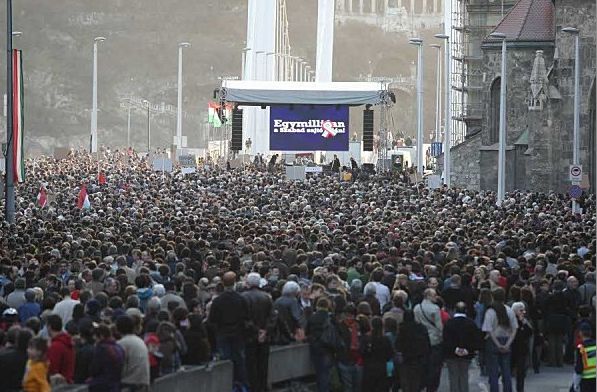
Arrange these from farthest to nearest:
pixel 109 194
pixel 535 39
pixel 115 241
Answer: pixel 535 39 → pixel 109 194 → pixel 115 241

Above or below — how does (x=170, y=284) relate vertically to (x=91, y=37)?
below

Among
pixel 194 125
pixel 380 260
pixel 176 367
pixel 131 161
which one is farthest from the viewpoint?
pixel 194 125

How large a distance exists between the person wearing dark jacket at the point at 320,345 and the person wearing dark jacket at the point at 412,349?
68 centimetres

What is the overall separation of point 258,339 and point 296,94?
149 feet

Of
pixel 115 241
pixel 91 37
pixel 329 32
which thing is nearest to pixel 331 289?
pixel 115 241

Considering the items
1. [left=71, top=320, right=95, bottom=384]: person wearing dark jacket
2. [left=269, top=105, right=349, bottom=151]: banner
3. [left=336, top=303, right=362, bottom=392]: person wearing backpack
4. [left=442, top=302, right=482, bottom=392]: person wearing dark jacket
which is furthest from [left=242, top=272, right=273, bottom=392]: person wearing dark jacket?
[left=269, top=105, right=349, bottom=151]: banner

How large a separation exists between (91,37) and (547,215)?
5698 inches

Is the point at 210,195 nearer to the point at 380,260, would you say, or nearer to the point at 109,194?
the point at 109,194

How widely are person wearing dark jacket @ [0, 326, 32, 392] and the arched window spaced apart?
54390 millimetres

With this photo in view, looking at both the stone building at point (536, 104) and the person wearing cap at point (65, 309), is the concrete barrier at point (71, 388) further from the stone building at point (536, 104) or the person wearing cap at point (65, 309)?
the stone building at point (536, 104)

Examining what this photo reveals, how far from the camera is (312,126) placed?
66.1 metres

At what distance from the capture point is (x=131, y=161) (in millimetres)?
90062

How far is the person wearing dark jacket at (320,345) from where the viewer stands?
1959 centimetres

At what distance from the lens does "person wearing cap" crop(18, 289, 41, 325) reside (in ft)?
65.9
